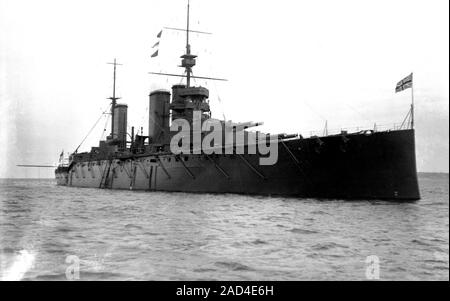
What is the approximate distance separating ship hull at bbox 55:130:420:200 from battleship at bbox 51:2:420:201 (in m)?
0.04

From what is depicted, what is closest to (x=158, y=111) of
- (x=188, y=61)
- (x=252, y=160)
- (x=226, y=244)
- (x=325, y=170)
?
(x=188, y=61)

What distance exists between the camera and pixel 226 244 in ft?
31.2

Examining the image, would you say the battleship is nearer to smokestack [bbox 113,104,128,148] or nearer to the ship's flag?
the ship's flag

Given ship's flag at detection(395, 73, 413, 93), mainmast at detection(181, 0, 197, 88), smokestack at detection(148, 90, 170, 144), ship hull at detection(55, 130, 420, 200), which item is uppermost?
mainmast at detection(181, 0, 197, 88)

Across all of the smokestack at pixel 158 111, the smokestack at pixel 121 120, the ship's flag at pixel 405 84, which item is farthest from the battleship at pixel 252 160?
the smokestack at pixel 121 120

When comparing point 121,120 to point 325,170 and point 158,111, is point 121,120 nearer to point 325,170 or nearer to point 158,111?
point 158,111

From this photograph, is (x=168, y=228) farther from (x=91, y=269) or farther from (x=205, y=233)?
(x=91, y=269)

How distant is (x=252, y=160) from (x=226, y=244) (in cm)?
1346

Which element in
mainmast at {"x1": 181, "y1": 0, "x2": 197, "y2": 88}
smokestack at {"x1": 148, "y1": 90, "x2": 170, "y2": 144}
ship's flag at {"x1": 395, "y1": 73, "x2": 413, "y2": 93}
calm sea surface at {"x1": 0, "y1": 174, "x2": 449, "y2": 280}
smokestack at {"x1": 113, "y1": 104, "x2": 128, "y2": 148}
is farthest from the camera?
smokestack at {"x1": 113, "y1": 104, "x2": 128, "y2": 148}

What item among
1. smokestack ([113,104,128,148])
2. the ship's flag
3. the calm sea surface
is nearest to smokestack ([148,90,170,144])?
smokestack ([113,104,128,148])

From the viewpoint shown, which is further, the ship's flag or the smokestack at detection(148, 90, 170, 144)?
the smokestack at detection(148, 90, 170, 144)

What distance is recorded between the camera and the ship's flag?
18.0 m
